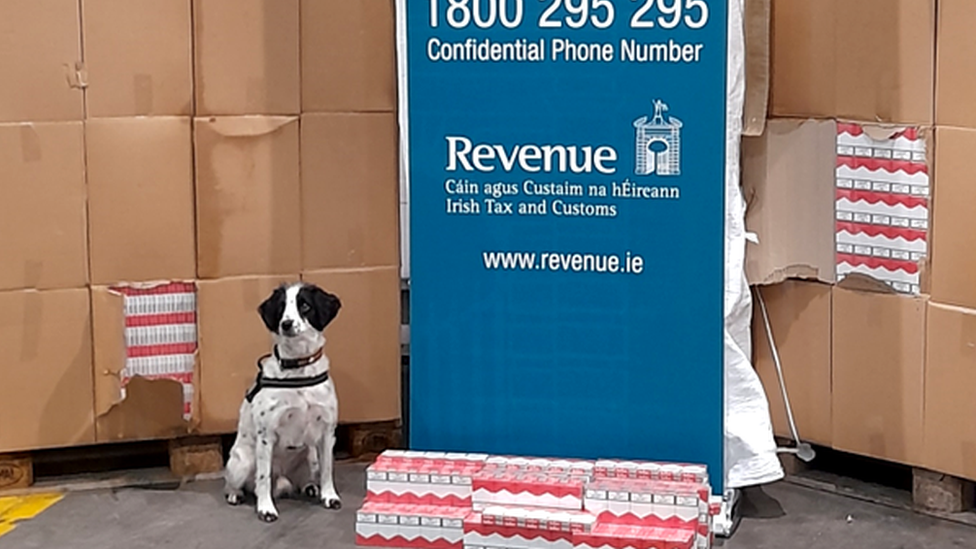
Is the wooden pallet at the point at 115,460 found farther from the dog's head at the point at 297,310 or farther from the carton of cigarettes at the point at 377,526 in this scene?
the carton of cigarettes at the point at 377,526

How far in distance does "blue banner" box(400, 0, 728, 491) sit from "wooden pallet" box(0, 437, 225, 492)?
89 centimetres

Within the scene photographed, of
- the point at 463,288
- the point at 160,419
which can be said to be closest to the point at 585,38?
the point at 463,288

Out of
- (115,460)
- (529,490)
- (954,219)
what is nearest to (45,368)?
(115,460)

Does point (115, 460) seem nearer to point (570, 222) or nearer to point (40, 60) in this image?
point (40, 60)

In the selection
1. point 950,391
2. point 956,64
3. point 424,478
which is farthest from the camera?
point 950,391

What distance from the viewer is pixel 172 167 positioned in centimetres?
388

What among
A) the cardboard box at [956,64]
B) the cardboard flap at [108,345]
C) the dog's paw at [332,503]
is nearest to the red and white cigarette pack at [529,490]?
the dog's paw at [332,503]

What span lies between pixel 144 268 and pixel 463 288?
39.5 inches

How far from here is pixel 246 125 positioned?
3.90 m

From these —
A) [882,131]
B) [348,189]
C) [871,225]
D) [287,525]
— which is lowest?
[287,525]

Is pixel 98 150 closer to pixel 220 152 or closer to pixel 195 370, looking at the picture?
pixel 220 152

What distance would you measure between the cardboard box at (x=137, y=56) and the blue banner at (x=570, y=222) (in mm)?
792

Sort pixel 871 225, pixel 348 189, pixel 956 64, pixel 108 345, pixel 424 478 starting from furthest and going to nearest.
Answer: pixel 348 189 → pixel 108 345 → pixel 871 225 → pixel 956 64 → pixel 424 478

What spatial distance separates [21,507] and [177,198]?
0.93 meters
